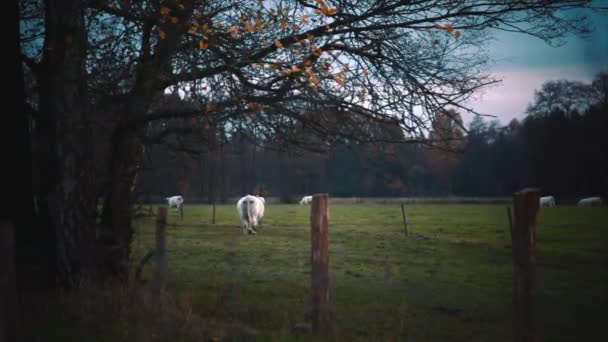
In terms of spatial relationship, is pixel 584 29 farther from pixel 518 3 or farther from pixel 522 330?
pixel 522 330

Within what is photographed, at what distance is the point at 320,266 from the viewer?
5785 millimetres

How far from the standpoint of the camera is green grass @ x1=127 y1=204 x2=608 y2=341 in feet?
23.0

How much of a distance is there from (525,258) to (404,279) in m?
7.33

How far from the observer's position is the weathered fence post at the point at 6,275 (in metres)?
4.01

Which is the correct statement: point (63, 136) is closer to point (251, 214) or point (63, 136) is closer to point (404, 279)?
point (404, 279)

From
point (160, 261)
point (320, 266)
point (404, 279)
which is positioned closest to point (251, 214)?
point (404, 279)

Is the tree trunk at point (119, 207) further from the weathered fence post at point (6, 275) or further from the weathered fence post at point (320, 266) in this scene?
the weathered fence post at point (6, 275)

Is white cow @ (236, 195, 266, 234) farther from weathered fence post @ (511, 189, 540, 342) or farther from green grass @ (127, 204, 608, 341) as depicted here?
weathered fence post @ (511, 189, 540, 342)

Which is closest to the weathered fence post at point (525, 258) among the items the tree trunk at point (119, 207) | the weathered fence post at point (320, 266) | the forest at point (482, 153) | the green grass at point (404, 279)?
the green grass at point (404, 279)

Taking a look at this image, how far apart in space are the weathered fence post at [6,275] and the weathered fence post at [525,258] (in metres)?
4.02

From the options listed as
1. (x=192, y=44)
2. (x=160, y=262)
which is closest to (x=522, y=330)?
(x=160, y=262)

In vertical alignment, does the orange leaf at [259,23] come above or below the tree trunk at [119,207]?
above

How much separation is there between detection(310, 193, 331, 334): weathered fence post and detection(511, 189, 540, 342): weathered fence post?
6.84 ft

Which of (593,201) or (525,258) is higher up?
(593,201)
